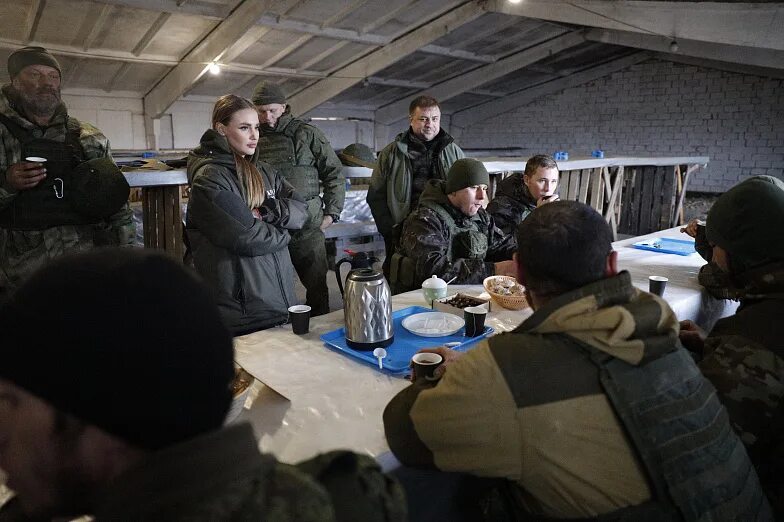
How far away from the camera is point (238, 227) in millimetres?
2262

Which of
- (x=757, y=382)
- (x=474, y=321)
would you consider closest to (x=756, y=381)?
(x=757, y=382)

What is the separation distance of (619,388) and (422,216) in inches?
77.1

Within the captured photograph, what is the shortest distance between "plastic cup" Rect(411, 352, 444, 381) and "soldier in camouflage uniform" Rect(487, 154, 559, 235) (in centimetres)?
220

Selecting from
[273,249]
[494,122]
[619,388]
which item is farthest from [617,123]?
[619,388]

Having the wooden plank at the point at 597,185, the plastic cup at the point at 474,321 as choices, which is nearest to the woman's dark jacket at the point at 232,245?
the plastic cup at the point at 474,321

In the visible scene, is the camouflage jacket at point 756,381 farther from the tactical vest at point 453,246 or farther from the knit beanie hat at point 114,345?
the tactical vest at point 453,246

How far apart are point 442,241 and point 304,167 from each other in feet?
4.57

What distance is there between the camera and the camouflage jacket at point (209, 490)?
1.91 feet

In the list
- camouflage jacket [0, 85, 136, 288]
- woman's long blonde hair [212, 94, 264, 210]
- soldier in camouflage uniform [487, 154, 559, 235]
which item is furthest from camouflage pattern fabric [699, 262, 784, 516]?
camouflage jacket [0, 85, 136, 288]

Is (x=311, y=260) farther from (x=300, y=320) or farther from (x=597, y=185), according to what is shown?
(x=597, y=185)

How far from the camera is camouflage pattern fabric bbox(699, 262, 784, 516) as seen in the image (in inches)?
53.9

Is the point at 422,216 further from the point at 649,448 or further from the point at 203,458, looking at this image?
the point at 203,458

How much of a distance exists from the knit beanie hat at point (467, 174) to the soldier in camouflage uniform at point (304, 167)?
1.20m

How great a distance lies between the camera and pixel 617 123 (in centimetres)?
1268
